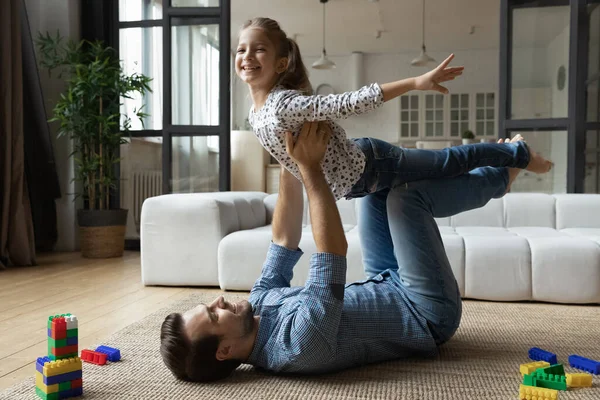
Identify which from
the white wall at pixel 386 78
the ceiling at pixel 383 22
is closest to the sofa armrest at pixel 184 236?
the ceiling at pixel 383 22

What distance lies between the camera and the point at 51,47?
4.59m

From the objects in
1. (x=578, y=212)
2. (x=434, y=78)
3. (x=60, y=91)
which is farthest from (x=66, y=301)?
(x=578, y=212)

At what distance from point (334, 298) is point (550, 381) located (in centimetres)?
62

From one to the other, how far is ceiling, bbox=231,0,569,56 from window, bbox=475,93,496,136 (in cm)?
88

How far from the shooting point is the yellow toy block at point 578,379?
5.30 feet

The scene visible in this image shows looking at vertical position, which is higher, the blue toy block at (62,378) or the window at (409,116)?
the window at (409,116)

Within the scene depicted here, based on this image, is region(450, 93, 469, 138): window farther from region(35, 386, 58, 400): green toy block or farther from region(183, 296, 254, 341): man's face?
region(35, 386, 58, 400): green toy block

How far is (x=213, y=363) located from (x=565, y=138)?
335 centimetres

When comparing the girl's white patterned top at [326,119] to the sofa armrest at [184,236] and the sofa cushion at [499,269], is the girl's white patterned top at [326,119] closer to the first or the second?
the sofa cushion at [499,269]

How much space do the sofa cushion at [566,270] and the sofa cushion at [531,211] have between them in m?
0.73

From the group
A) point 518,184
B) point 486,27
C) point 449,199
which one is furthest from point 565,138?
point 486,27

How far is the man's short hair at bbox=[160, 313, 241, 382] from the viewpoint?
1.55 meters

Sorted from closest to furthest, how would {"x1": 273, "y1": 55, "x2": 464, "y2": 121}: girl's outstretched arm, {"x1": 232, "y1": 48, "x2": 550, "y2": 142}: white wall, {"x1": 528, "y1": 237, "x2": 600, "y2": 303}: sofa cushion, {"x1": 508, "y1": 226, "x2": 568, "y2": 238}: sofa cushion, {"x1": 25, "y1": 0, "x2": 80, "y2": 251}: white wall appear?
{"x1": 273, "y1": 55, "x2": 464, "y2": 121}: girl's outstretched arm < {"x1": 528, "y1": 237, "x2": 600, "y2": 303}: sofa cushion < {"x1": 508, "y1": 226, "x2": 568, "y2": 238}: sofa cushion < {"x1": 25, "y1": 0, "x2": 80, "y2": 251}: white wall < {"x1": 232, "y1": 48, "x2": 550, "y2": 142}: white wall

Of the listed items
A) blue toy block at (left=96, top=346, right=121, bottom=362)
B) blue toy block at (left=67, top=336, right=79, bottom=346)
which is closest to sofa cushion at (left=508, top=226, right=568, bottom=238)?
blue toy block at (left=96, top=346, right=121, bottom=362)
